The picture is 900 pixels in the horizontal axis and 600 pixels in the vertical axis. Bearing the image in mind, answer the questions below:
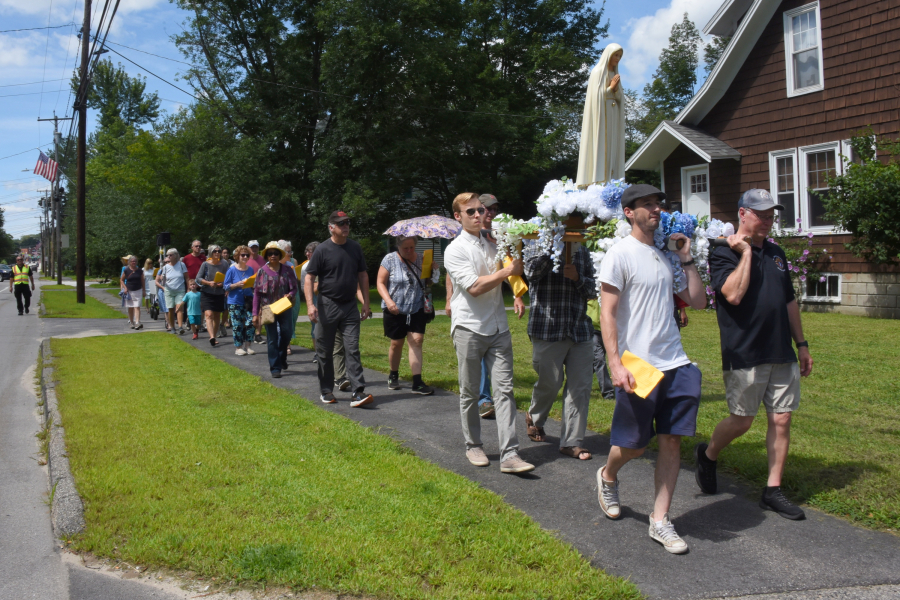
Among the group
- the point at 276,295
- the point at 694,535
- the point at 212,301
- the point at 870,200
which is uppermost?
the point at 870,200

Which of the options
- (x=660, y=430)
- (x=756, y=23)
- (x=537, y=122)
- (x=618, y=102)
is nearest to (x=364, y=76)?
(x=537, y=122)

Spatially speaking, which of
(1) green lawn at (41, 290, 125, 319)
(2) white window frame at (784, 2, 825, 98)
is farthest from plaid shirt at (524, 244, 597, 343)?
(1) green lawn at (41, 290, 125, 319)

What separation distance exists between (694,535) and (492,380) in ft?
5.89

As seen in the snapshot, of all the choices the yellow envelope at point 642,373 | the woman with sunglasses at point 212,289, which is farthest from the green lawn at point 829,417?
the woman with sunglasses at point 212,289

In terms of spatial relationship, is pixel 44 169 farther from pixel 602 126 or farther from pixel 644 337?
pixel 644 337

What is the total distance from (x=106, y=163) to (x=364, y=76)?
37.4 meters

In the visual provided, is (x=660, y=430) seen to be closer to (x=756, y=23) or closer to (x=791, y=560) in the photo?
(x=791, y=560)

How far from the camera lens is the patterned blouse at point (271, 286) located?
9.95m

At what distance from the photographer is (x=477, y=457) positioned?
5.50 metres

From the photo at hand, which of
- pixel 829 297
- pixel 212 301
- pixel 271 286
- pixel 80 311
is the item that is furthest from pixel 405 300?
pixel 80 311

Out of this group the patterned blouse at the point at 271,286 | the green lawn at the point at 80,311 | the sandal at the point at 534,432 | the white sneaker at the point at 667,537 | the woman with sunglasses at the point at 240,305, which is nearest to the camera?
the white sneaker at the point at 667,537

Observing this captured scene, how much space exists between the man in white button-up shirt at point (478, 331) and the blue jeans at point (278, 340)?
490 centimetres

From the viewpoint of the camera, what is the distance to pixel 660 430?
4012mm

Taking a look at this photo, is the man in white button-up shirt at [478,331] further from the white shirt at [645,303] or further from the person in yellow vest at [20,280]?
the person in yellow vest at [20,280]
